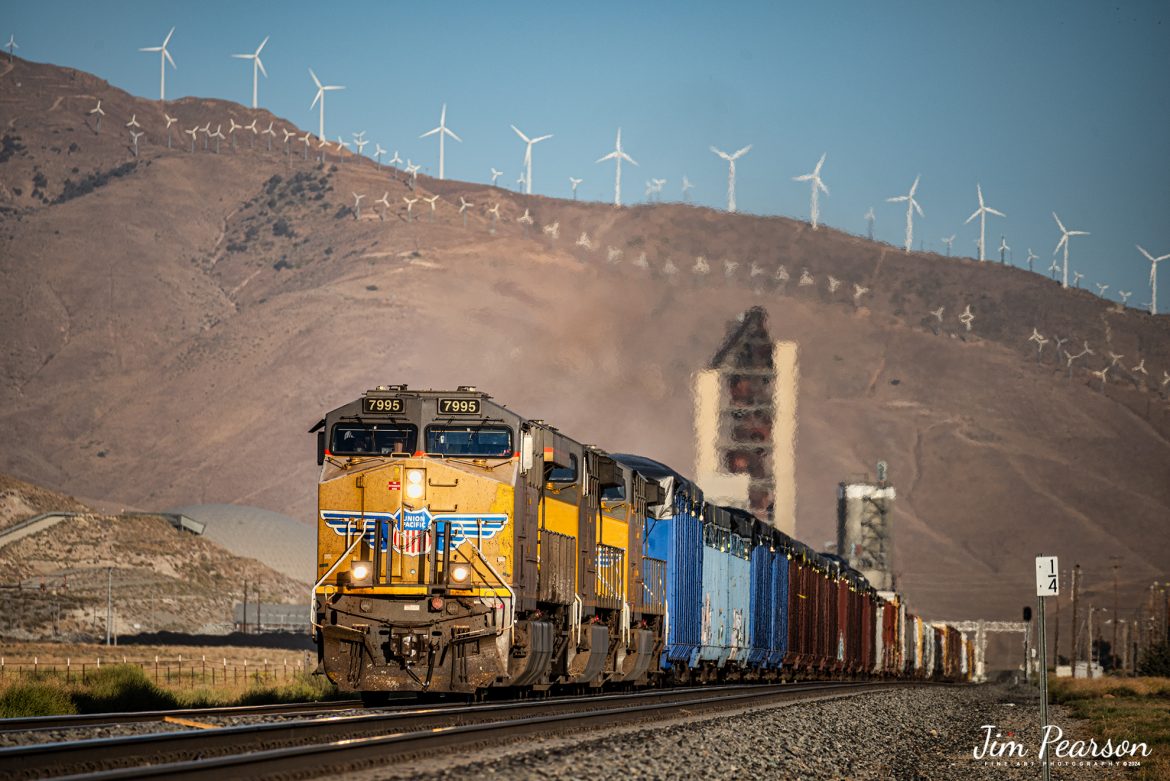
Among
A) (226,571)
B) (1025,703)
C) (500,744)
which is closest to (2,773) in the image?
(500,744)

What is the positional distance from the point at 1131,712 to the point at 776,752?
103 ft

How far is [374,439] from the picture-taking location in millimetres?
24578

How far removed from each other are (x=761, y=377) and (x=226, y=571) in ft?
217

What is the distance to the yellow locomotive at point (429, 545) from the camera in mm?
23703

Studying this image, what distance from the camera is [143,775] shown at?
44.7ft

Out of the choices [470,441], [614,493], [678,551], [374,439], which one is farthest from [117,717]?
[678,551]

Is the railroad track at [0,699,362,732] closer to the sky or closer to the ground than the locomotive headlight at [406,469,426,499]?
closer to the ground

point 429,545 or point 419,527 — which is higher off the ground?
point 419,527

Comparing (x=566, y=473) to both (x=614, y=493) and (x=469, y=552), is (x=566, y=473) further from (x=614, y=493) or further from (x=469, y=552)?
(x=469, y=552)

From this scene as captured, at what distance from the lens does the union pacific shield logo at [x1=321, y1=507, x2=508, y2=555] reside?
78.5ft

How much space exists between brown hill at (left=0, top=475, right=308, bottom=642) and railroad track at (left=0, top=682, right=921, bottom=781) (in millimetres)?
76379

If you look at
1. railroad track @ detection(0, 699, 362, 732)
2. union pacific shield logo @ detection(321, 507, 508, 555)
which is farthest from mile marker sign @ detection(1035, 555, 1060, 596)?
railroad track @ detection(0, 699, 362, 732)

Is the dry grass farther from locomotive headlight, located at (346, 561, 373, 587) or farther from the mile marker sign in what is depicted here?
locomotive headlight, located at (346, 561, 373, 587)

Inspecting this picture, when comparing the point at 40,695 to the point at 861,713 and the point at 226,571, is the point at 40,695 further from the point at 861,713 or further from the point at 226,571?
the point at 226,571
